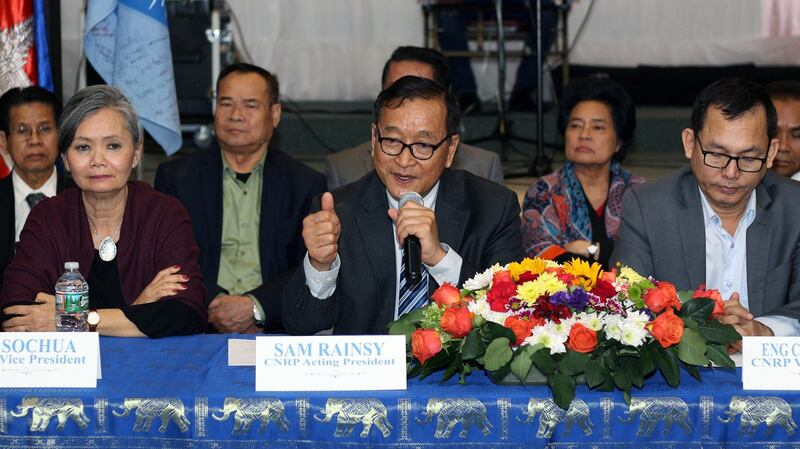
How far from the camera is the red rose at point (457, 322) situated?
2.00 meters

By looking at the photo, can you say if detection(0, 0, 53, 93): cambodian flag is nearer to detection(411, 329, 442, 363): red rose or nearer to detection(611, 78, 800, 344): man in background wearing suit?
detection(611, 78, 800, 344): man in background wearing suit

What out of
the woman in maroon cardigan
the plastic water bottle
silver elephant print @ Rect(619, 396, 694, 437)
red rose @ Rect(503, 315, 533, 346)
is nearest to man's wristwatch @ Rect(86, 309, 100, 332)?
the plastic water bottle

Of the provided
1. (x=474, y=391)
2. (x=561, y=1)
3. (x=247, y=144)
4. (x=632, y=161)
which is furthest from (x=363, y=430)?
(x=561, y=1)

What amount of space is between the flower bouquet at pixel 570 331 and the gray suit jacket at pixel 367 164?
1.90 meters

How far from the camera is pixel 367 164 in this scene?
4.05 m

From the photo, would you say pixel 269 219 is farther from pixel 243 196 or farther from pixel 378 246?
pixel 378 246

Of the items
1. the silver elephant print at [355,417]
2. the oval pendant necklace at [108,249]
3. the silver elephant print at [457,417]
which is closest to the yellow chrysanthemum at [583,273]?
the silver elephant print at [457,417]

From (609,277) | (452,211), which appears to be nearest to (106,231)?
(452,211)

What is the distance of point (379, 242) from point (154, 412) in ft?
3.07

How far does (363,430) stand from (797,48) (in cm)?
700

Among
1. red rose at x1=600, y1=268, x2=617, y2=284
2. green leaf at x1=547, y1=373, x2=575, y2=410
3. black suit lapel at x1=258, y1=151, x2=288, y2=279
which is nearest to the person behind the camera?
green leaf at x1=547, y1=373, x2=575, y2=410

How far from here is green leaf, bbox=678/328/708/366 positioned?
1.98 meters

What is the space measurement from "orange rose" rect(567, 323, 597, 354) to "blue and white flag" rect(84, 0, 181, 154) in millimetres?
2679

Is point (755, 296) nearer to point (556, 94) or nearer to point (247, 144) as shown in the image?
point (247, 144)
